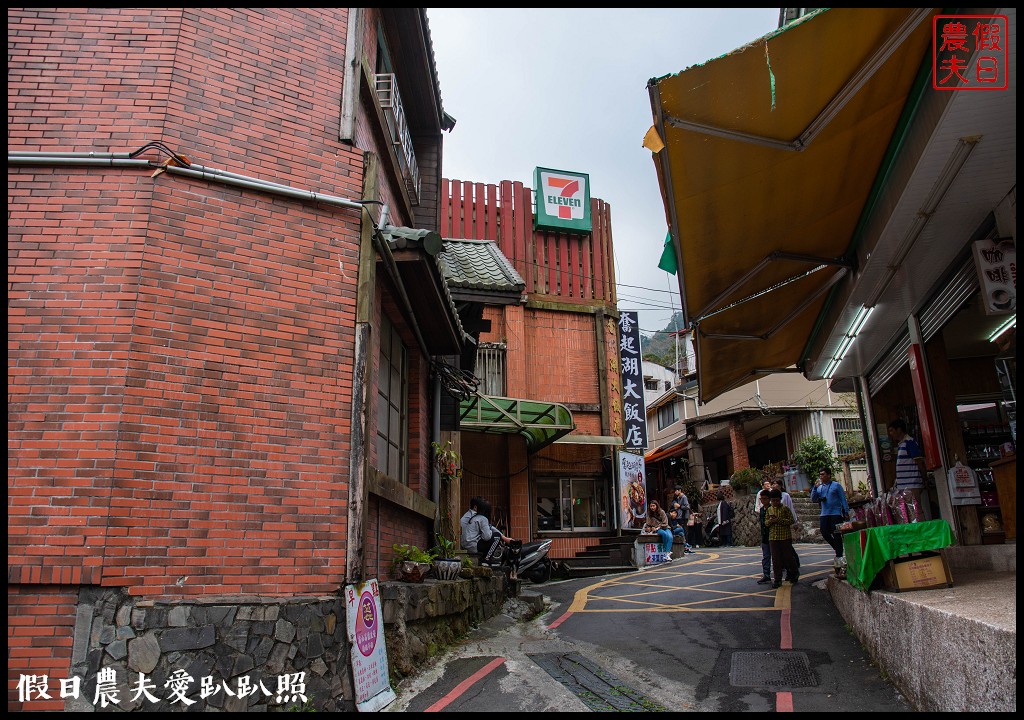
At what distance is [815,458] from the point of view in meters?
24.2

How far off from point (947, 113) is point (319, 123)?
559 centimetres

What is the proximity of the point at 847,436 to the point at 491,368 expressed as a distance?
593 inches

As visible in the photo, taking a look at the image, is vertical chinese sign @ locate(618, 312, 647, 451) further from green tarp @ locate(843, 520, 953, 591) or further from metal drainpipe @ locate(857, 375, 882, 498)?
green tarp @ locate(843, 520, 953, 591)

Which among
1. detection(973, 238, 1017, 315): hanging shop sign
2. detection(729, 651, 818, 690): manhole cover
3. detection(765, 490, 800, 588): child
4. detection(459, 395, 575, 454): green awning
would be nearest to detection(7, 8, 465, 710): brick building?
detection(729, 651, 818, 690): manhole cover

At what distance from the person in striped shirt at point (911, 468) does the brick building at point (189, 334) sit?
6.23m

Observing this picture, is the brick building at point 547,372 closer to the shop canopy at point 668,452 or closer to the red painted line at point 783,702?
the red painted line at point 783,702

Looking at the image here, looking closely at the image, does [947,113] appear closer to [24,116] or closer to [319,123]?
[319,123]

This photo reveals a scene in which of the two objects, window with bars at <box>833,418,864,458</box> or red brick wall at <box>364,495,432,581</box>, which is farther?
window with bars at <box>833,418,864,458</box>

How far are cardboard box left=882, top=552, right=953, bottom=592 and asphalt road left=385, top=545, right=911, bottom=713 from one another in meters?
0.84

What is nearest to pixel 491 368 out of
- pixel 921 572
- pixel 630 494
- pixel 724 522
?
pixel 630 494

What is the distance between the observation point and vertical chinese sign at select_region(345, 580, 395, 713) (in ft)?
18.3

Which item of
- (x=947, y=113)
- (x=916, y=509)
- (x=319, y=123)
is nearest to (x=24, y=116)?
(x=319, y=123)

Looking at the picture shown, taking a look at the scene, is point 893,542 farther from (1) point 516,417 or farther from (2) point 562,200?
(2) point 562,200

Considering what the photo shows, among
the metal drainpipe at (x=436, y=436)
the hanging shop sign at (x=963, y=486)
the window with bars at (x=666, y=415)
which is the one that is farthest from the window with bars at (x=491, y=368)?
the window with bars at (x=666, y=415)
